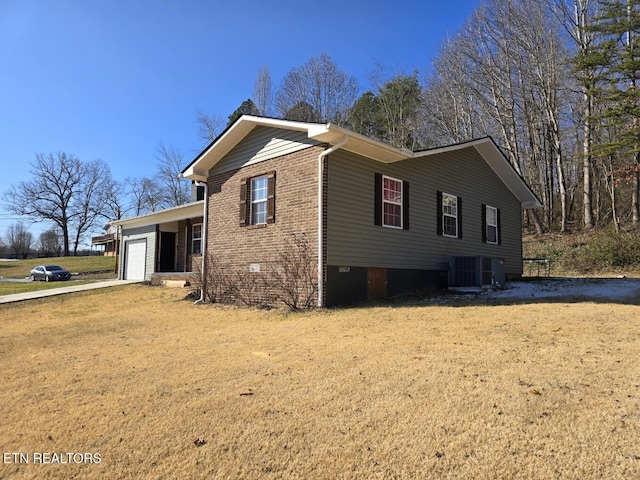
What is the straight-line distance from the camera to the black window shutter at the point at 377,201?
10570 millimetres

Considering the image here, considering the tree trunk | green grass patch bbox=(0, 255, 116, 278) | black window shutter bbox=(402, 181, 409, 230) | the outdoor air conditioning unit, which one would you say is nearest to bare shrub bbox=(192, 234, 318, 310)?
black window shutter bbox=(402, 181, 409, 230)

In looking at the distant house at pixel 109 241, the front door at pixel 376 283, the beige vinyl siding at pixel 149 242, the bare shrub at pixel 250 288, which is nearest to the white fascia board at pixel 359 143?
the front door at pixel 376 283

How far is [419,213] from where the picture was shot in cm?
1195

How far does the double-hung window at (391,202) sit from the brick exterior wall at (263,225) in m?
2.20

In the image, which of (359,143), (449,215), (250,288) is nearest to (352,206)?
(359,143)

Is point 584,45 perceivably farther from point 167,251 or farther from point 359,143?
point 167,251

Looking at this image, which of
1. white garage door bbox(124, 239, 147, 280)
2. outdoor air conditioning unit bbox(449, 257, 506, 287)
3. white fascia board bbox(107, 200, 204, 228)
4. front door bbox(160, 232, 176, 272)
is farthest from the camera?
white garage door bbox(124, 239, 147, 280)

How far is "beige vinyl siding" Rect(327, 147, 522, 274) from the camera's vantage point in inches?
386

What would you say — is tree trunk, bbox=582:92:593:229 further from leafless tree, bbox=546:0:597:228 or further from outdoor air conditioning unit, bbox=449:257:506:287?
outdoor air conditioning unit, bbox=449:257:506:287

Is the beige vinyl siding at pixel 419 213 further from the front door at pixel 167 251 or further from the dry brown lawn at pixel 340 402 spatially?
the front door at pixel 167 251

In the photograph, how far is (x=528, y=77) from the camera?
2444 cm

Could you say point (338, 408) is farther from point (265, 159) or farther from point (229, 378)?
point (265, 159)

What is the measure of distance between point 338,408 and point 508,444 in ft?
4.26

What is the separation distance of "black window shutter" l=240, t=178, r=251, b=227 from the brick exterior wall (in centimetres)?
13
